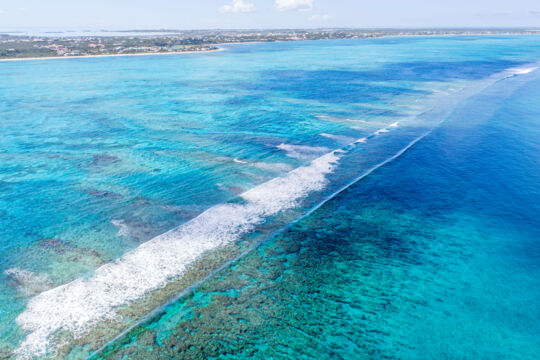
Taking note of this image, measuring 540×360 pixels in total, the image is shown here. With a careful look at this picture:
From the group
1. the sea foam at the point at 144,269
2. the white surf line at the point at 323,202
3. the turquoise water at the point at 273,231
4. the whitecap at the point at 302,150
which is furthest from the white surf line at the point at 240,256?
the whitecap at the point at 302,150

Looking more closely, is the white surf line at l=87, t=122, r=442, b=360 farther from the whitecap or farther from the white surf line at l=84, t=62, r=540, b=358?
the whitecap

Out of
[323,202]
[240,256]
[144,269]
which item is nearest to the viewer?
[144,269]

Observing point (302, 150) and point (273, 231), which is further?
point (302, 150)

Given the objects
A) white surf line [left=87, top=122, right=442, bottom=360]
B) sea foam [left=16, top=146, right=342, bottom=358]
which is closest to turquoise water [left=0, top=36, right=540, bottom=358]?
sea foam [left=16, top=146, right=342, bottom=358]

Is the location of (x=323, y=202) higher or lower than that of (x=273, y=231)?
higher

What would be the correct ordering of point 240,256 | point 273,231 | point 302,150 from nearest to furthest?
Answer: point 240,256 < point 273,231 < point 302,150

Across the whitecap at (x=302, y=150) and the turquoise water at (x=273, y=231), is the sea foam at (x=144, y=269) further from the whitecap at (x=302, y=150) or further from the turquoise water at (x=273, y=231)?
the whitecap at (x=302, y=150)

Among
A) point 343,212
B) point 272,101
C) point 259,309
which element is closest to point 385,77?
point 272,101

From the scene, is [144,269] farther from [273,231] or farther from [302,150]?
[302,150]

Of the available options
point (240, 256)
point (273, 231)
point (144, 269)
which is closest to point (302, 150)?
point (273, 231)
